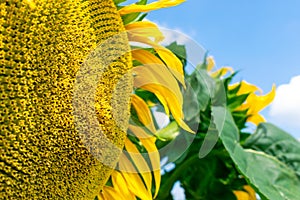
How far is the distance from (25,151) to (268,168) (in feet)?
3.55

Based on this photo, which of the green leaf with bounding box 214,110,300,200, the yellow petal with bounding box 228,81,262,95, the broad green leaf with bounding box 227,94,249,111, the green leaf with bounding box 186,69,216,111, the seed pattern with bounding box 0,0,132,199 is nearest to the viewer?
the seed pattern with bounding box 0,0,132,199

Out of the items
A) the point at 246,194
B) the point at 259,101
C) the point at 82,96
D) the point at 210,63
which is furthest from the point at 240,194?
the point at 82,96

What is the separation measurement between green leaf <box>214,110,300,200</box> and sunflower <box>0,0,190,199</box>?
47 centimetres

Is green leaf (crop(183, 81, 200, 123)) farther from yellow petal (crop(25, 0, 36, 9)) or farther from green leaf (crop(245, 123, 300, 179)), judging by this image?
yellow petal (crop(25, 0, 36, 9))

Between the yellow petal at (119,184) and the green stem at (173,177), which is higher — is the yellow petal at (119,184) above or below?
above

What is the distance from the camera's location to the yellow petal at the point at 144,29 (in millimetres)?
1290

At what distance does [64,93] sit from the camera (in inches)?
42.6

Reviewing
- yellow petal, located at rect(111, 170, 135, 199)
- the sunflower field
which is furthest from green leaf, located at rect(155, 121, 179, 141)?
yellow petal, located at rect(111, 170, 135, 199)

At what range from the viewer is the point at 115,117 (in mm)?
1194

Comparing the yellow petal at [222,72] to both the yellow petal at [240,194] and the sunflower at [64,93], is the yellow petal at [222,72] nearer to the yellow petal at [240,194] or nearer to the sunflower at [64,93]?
the yellow petal at [240,194]

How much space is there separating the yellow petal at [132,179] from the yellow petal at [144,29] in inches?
10.5

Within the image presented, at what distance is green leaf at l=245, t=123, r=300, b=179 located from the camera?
2.11 metres

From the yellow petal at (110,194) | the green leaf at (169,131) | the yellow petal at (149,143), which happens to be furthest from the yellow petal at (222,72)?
the yellow petal at (110,194)

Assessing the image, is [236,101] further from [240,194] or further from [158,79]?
[158,79]
